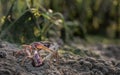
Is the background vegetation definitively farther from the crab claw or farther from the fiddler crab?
the crab claw

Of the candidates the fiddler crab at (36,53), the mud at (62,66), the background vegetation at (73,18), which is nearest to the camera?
the mud at (62,66)

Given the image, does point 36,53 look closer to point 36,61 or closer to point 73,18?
point 36,61

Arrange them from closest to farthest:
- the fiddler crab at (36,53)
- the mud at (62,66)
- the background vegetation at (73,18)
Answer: the mud at (62,66) → the fiddler crab at (36,53) → the background vegetation at (73,18)

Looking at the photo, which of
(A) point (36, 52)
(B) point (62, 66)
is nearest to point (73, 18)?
(B) point (62, 66)

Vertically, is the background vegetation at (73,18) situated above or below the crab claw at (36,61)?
below

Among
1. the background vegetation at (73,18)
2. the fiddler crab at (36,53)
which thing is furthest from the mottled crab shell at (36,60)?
the background vegetation at (73,18)

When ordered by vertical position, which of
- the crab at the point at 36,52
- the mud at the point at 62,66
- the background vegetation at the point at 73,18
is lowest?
the background vegetation at the point at 73,18

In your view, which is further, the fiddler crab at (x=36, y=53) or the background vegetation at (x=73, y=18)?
the background vegetation at (x=73, y=18)

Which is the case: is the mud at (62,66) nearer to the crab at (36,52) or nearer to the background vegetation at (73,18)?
the crab at (36,52)
